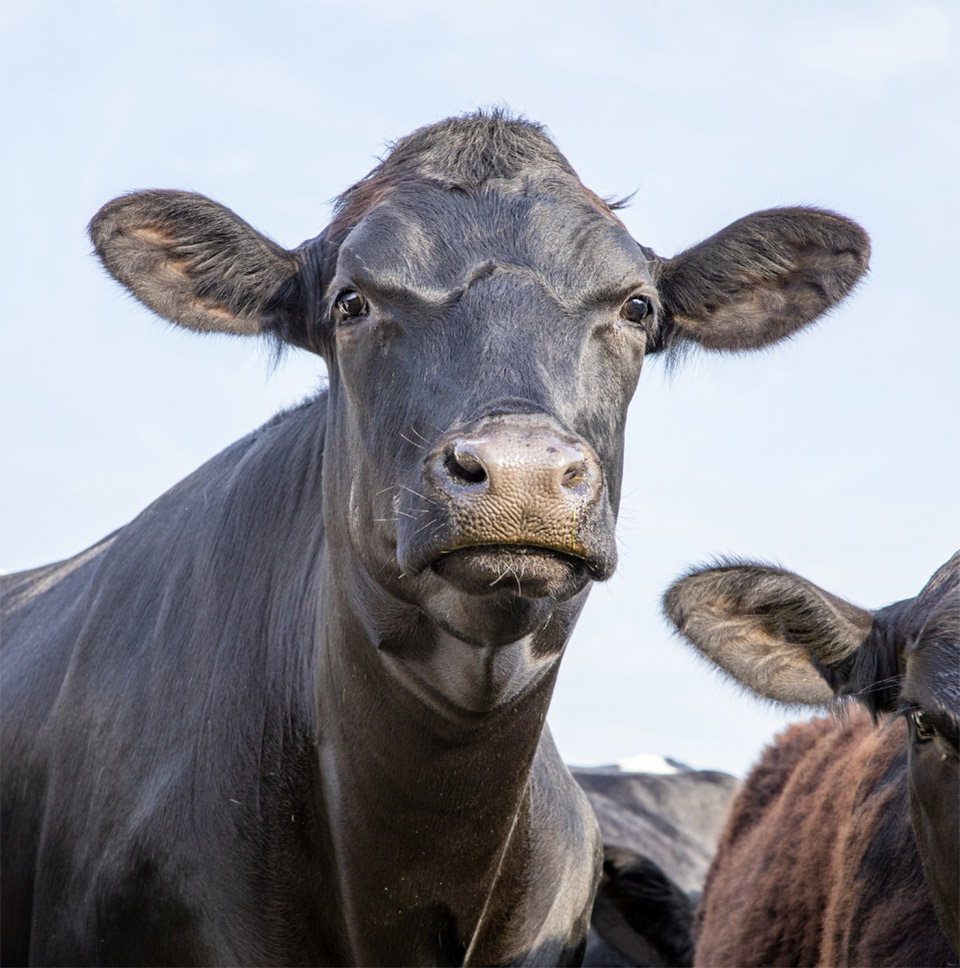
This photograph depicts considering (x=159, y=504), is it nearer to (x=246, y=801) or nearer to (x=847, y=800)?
(x=246, y=801)

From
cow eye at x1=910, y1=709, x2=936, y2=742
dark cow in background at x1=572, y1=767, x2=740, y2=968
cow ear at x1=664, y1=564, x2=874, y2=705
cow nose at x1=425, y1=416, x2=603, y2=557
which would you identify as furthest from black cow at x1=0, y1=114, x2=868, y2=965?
dark cow in background at x1=572, y1=767, x2=740, y2=968

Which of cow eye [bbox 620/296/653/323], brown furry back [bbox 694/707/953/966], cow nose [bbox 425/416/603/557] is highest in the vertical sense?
cow eye [bbox 620/296/653/323]

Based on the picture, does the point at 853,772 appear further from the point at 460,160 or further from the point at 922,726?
the point at 460,160

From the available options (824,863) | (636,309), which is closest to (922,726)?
(636,309)

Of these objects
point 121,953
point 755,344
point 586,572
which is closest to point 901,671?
point 755,344

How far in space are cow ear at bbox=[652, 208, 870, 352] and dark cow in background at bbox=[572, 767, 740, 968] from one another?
384cm

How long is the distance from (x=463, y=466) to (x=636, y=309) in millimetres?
1271

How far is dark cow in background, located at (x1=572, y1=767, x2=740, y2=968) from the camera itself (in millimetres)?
10148

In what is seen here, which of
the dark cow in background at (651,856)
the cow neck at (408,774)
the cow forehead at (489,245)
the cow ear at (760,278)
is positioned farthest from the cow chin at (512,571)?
the dark cow in background at (651,856)

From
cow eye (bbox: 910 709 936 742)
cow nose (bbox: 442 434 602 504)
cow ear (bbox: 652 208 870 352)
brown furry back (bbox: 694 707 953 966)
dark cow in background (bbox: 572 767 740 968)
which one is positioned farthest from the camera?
dark cow in background (bbox: 572 767 740 968)

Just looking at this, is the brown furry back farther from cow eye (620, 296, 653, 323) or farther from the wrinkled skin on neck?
cow eye (620, 296, 653, 323)

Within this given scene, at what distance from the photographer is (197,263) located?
16.5ft

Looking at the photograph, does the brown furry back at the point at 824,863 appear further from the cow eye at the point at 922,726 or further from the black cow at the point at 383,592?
the black cow at the point at 383,592

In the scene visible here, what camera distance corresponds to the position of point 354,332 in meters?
4.43
